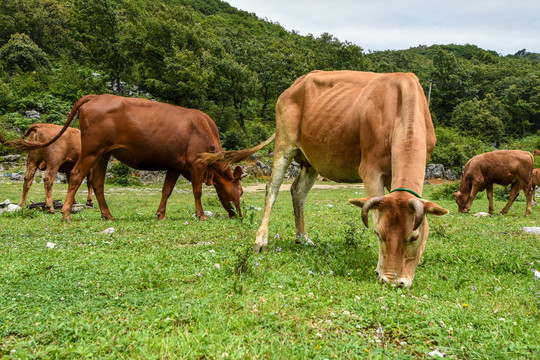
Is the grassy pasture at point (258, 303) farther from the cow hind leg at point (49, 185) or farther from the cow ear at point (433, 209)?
the cow hind leg at point (49, 185)

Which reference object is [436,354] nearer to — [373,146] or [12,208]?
[373,146]

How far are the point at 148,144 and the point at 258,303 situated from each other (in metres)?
6.41

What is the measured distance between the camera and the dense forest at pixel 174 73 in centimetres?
3347

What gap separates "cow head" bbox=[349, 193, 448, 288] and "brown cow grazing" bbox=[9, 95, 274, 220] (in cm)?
409

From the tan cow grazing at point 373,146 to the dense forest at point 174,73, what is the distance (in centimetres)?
2681

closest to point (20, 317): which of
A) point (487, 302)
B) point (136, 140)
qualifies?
point (487, 302)

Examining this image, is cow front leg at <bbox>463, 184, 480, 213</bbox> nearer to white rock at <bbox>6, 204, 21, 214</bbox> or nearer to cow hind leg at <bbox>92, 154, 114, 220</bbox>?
cow hind leg at <bbox>92, 154, 114, 220</bbox>

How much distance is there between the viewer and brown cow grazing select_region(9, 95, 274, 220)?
7934 millimetres

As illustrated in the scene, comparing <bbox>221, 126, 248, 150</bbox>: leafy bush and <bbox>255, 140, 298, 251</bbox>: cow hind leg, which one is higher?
<bbox>255, 140, 298, 251</bbox>: cow hind leg

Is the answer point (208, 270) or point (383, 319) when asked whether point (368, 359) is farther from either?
point (208, 270)

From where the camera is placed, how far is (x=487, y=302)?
332 cm

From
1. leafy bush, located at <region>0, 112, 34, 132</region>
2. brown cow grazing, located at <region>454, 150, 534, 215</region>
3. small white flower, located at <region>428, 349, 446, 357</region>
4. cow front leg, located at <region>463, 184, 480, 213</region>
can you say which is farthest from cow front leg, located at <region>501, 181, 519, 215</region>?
leafy bush, located at <region>0, 112, 34, 132</region>

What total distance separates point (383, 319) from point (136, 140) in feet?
23.7

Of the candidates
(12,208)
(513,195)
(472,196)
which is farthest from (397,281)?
(513,195)
